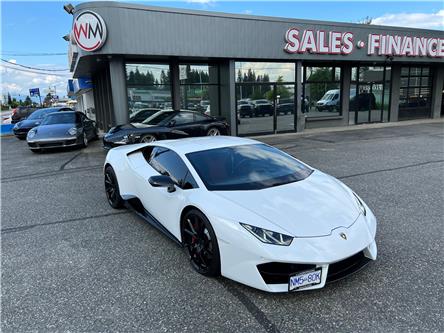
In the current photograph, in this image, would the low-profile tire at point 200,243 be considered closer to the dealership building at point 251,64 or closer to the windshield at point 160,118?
the windshield at point 160,118

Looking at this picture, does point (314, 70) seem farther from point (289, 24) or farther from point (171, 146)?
point (171, 146)

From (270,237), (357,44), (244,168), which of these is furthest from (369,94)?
(270,237)

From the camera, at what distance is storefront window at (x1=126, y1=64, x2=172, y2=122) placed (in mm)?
12820

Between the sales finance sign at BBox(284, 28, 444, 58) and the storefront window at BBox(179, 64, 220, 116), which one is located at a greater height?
the sales finance sign at BBox(284, 28, 444, 58)

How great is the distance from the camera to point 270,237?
8.48 ft

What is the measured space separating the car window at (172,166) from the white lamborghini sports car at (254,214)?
1cm

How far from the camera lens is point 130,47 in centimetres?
1086

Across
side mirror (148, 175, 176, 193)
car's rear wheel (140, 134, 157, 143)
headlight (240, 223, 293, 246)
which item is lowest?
car's rear wheel (140, 134, 157, 143)

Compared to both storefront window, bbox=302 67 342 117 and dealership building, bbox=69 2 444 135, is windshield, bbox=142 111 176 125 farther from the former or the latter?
storefront window, bbox=302 67 342 117

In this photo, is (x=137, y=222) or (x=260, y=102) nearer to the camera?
(x=137, y=222)

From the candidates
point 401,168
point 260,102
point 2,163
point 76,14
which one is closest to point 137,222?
point 401,168

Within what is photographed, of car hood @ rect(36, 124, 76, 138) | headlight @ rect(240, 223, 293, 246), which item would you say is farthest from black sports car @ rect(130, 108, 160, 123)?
headlight @ rect(240, 223, 293, 246)

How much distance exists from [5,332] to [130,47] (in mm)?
9982

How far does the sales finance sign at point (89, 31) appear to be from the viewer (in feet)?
33.7
